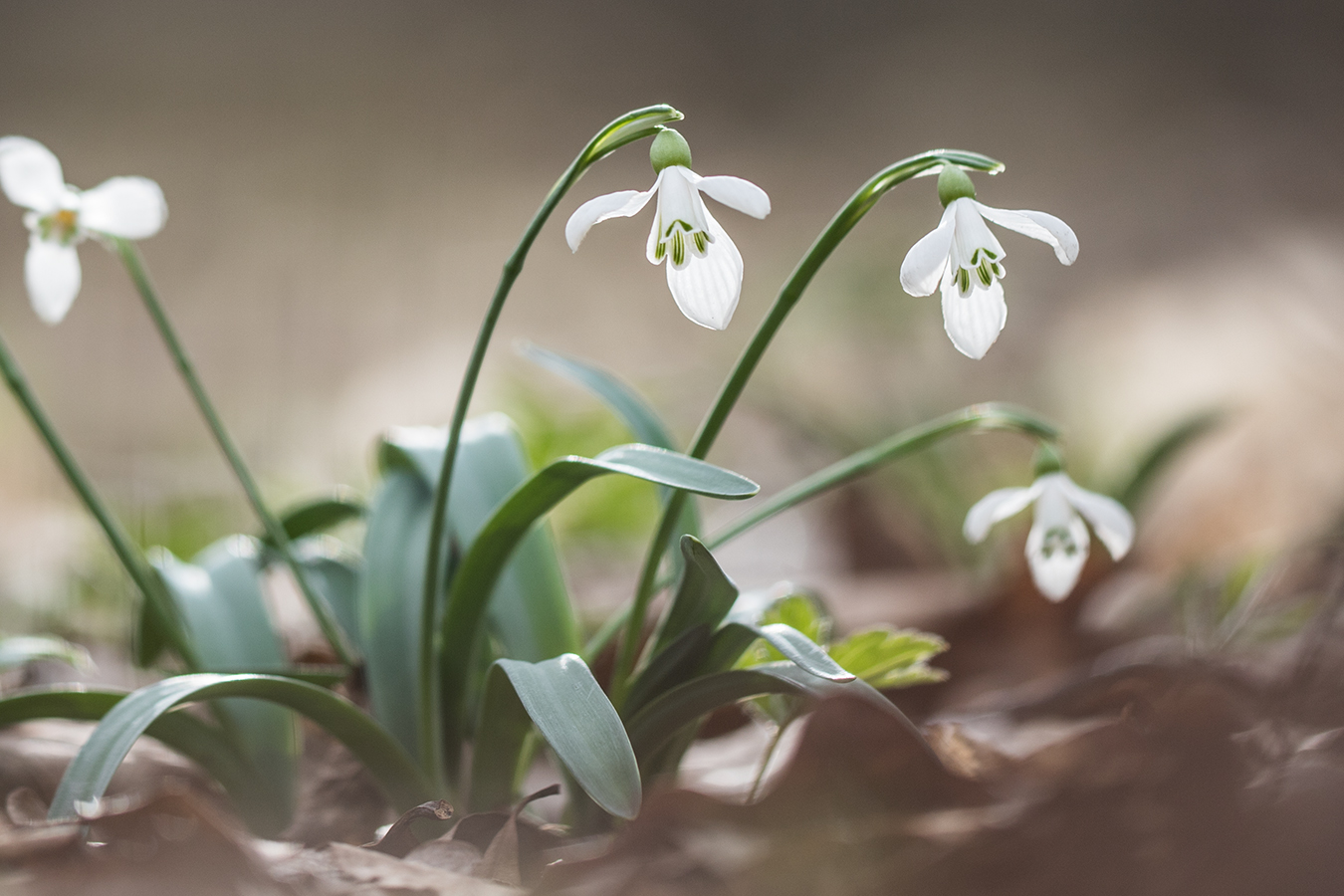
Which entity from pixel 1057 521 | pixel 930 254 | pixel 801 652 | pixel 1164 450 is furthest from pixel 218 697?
pixel 1164 450

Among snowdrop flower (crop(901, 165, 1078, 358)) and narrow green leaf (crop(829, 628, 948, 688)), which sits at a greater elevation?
snowdrop flower (crop(901, 165, 1078, 358))

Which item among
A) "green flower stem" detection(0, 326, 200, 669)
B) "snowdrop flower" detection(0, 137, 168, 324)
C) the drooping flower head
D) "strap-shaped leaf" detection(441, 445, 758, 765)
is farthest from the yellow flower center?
the drooping flower head

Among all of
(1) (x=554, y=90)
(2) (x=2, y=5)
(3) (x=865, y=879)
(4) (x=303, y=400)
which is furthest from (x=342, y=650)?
(2) (x=2, y=5)

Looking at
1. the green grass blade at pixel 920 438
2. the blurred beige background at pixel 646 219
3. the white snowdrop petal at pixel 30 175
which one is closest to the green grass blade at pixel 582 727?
the green grass blade at pixel 920 438

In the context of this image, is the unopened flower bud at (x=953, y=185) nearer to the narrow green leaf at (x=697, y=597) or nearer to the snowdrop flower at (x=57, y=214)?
the narrow green leaf at (x=697, y=597)

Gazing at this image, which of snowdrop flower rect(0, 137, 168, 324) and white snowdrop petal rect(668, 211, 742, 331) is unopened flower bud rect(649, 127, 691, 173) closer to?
white snowdrop petal rect(668, 211, 742, 331)

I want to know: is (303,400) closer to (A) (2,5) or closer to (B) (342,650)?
(A) (2,5)
